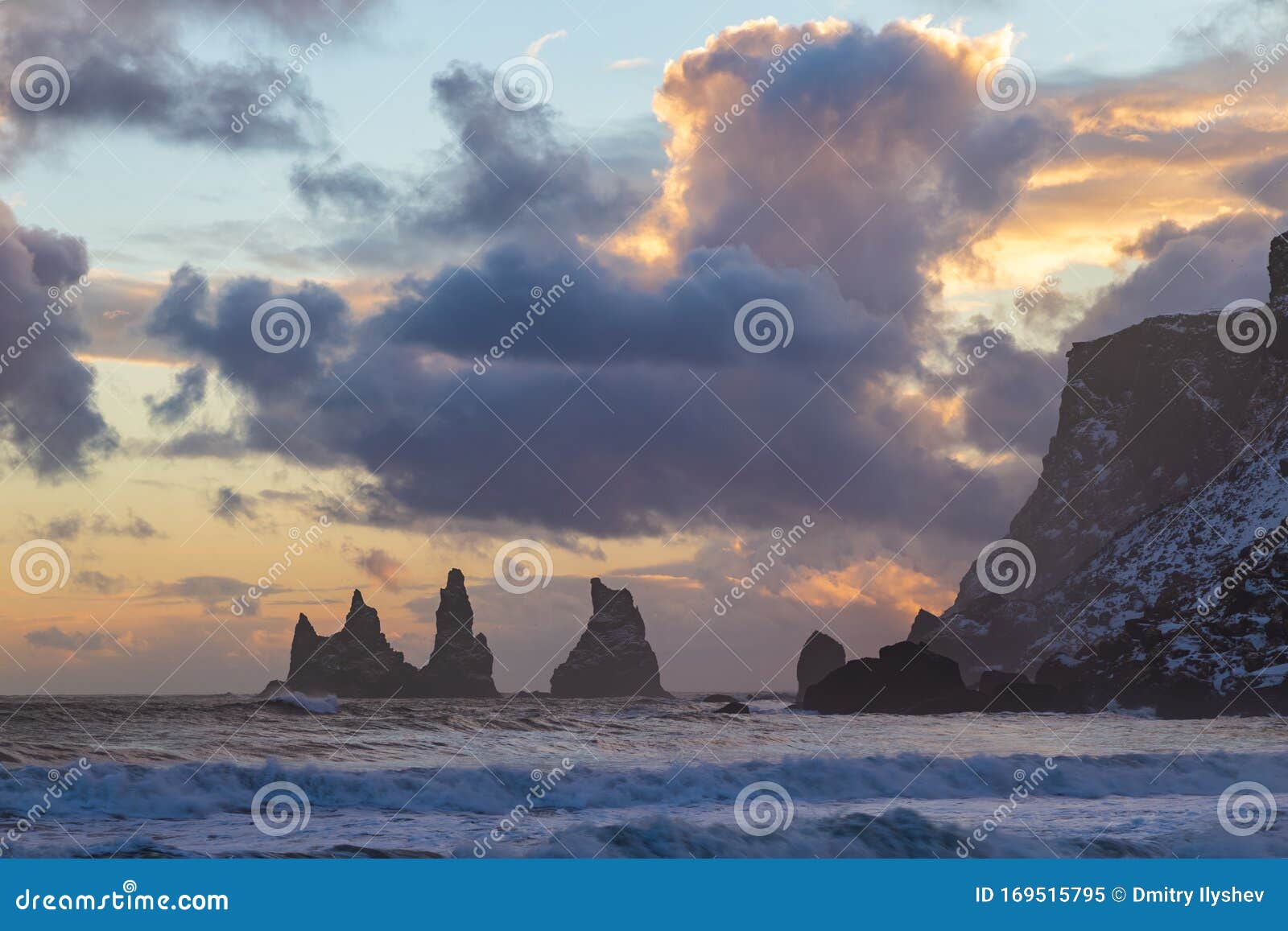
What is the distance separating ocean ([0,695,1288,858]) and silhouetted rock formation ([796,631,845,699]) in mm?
98657

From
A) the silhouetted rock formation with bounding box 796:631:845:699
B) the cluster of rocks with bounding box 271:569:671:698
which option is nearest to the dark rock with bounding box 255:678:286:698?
the cluster of rocks with bounding box 271:569:671:698

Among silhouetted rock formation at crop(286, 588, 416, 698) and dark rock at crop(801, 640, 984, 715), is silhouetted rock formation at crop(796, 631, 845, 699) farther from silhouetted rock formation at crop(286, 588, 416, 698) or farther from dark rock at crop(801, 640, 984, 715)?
silhouetted rock formation at crop(286, 588, 416, 698)

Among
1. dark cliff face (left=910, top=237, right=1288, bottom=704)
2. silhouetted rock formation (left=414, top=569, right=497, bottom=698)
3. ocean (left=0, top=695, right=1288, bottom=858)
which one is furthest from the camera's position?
silhouetted rock formation (left=414, top=569, right=497, bottom=698)

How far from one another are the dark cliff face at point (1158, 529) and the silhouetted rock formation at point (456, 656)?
71.6 m

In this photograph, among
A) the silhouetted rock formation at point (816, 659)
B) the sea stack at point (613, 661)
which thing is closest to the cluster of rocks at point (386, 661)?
the sea stack at point (613, 661)

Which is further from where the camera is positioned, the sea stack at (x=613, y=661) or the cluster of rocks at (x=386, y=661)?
the sea stack at (x=613, y=661)

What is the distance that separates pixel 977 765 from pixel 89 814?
Result: 29.2 meters

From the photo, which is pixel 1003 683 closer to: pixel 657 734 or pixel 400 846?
pixel 657 734

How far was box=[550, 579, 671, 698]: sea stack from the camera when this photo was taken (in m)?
182

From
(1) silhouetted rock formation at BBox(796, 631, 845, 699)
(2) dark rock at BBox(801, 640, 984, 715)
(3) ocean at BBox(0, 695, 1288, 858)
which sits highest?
(1) silhouetted rock formation at BBox(796, 631, 845, 699)

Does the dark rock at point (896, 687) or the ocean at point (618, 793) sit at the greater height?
the dark rock at point (896, 687)

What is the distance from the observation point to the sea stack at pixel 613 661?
18212 centimetres

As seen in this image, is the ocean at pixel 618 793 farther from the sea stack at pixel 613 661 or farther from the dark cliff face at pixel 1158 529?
the sea stack at pixel 613 661

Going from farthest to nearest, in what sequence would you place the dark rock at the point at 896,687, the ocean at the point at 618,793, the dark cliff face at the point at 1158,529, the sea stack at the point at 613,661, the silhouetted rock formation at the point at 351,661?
the sea stack at the point at 613,661, the silhouetted rock formation at the point at 351,661, the dark rock at the point at 896,687, the dark cliff face at the point at 1158,529, the ocean at the point at 618,793
